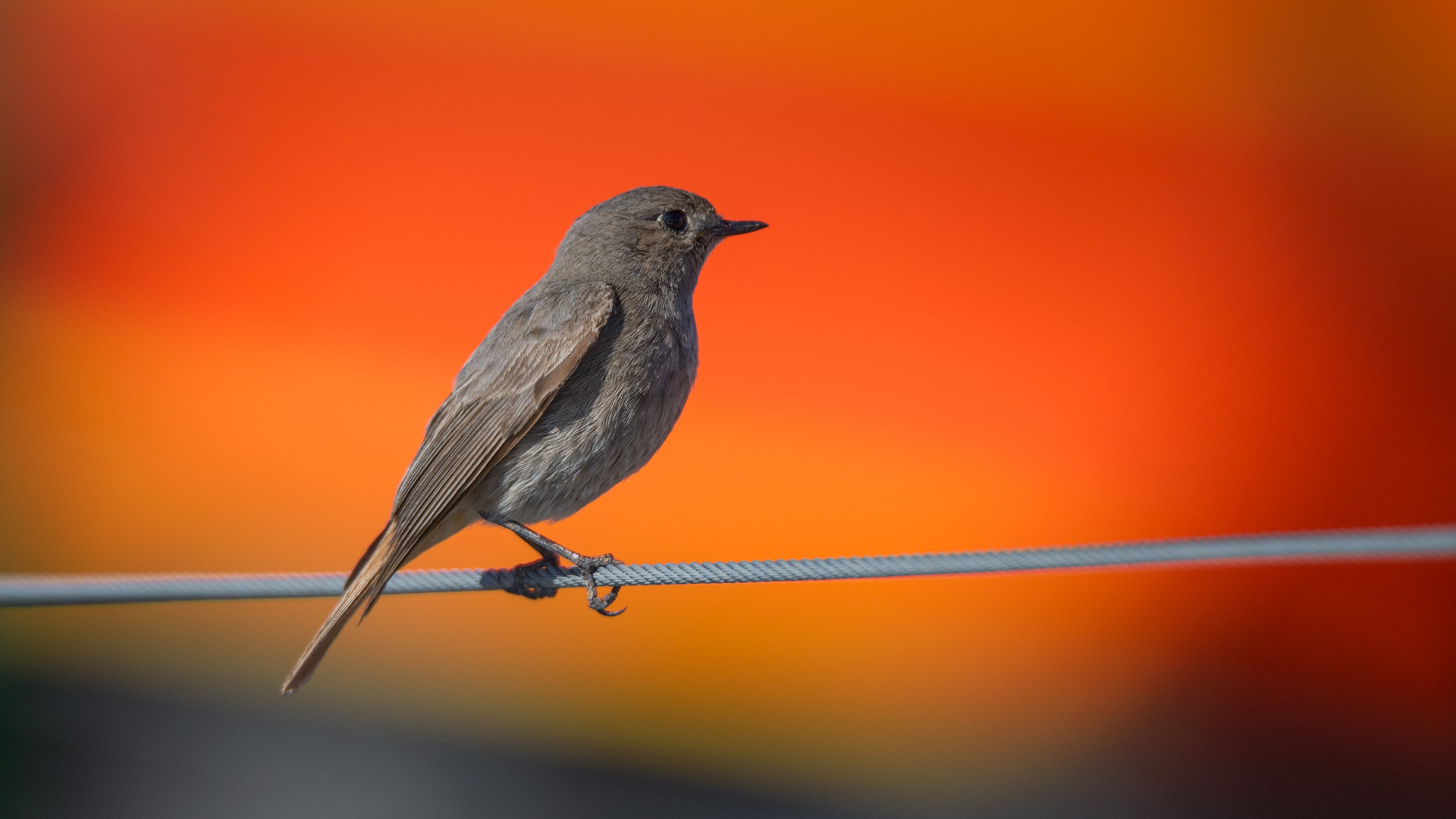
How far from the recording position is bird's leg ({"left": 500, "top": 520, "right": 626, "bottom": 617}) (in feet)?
10.9

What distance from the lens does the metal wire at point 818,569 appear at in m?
1.71

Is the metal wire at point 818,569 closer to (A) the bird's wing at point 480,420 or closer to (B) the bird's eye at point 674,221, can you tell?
(A) the bird's wing at point 480,420

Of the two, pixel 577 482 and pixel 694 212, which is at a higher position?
pixel 694 212

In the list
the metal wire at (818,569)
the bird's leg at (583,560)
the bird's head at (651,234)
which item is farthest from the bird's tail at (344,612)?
the bird's head at (651,234)

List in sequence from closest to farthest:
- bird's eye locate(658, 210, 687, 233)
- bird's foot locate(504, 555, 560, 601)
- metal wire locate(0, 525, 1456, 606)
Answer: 1. metal wire locate(0, 525, 1456, 606)
2. bird's foot locate(504, 555, 560, 601)
3. bird's eye locate(658, 210, 687, 233)

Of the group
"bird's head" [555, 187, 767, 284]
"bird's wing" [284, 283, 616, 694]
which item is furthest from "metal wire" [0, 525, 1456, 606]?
"bird's head" [555, 187, 767, 284]

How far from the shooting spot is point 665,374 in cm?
372

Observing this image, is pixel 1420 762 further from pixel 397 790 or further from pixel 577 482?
pixel 397 790

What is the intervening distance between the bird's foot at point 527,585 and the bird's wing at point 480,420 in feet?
1.04

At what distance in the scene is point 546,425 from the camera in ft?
12.0

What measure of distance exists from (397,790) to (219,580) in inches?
208

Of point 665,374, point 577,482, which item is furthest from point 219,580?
point 665,374

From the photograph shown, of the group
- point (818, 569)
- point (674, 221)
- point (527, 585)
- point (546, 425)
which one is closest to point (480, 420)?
point (546, 425)

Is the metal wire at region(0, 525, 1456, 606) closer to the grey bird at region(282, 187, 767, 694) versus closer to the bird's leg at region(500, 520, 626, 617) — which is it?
the bird's leg at region(500, 520, 626, 617)
